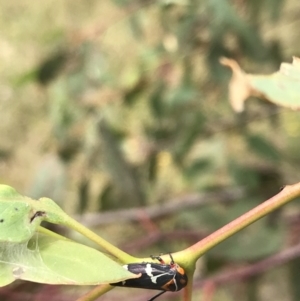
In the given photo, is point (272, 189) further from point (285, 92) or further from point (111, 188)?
point (285, 92)

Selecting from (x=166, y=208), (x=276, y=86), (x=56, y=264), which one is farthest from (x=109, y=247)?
(x=166, y=208)

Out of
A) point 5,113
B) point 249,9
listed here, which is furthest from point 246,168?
point 5,113

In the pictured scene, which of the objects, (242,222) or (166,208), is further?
(166,208)

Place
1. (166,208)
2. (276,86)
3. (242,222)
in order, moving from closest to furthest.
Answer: (242,222), (276,86), (166,208)

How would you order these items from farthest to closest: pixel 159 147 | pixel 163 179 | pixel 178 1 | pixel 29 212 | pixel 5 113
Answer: pixel 5 113
pixel 163 179
pixel 159 147
pixel 178 1
pixel 29 212

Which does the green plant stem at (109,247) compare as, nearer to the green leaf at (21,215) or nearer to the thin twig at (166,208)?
the green leaf at (21,215)

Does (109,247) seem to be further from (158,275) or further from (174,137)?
(174,137)

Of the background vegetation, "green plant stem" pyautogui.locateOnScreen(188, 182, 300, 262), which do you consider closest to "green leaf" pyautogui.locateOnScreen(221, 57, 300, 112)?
"green plant stem" pyautogui.locateOnScreen(188, 182, 300, 262)
